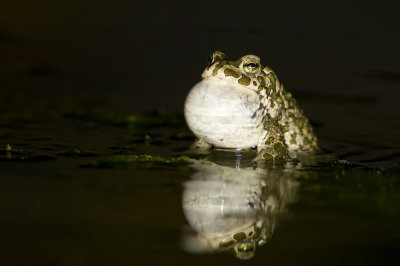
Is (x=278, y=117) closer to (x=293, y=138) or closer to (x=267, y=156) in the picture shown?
(x=293, y=138)

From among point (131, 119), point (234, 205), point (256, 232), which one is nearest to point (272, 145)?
point (234, 205)

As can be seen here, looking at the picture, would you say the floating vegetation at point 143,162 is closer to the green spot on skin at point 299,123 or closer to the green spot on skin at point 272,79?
the green spot on skin at point 272,79

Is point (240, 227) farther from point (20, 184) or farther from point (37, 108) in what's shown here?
point (37, 108)

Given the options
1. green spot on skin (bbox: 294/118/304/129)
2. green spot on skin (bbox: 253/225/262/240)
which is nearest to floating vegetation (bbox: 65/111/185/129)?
green spot on skin (bbox: 294/118/304/129)

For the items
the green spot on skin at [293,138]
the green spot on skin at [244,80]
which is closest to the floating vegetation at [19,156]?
the green spot on skin at [244,80]

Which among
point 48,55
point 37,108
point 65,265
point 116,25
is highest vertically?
point 116,25

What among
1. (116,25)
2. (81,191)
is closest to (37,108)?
(81,191)

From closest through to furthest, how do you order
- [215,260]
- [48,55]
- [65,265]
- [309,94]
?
[65,265], [215,260], [309,94], [48,55]

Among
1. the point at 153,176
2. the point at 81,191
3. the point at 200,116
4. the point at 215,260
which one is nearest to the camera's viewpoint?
the point at 215,260

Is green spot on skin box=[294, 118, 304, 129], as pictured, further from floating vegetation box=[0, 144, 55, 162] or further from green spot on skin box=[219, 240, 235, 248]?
green spot on skin box=[219, 240, 235, 248]

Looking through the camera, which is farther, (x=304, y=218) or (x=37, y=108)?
(x=37, y=108)
